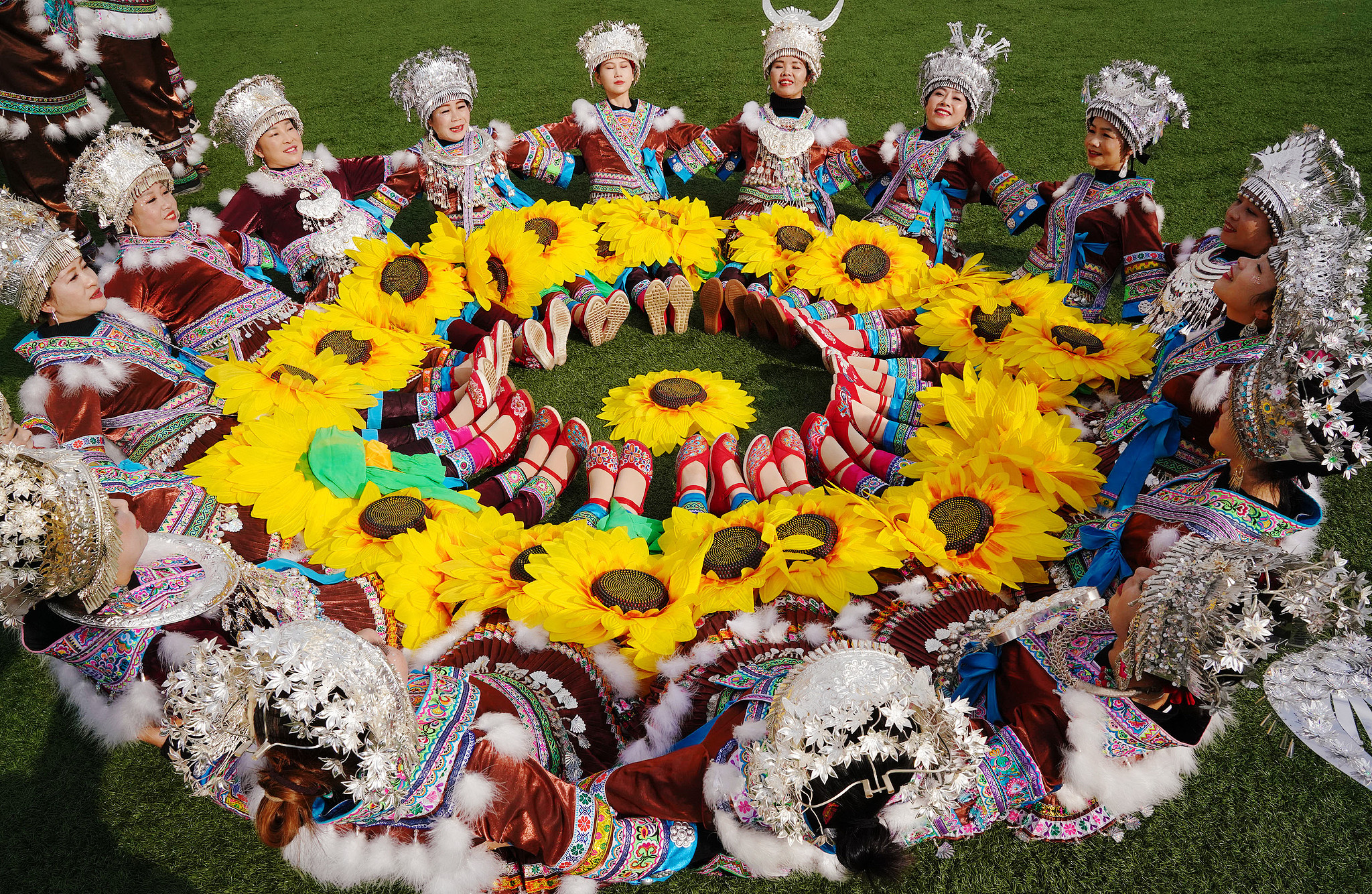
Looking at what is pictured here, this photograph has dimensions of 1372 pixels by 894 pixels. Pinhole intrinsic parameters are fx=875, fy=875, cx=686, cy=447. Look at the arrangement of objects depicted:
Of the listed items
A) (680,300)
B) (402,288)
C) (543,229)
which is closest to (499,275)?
(543,229)

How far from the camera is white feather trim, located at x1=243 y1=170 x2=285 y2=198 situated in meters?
4.45

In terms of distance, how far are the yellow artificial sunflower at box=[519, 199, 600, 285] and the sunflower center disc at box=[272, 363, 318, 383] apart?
4.10ft

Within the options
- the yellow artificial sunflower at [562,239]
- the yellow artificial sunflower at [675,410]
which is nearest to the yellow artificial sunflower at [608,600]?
the yellow artificial sunflower at [675,410]

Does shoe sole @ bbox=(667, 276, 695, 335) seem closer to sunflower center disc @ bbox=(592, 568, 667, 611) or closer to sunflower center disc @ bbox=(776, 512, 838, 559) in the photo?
sunflower center disc @ bbox=(776, 512, 838, 559)

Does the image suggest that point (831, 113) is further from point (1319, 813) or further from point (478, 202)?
point (1319, 813)

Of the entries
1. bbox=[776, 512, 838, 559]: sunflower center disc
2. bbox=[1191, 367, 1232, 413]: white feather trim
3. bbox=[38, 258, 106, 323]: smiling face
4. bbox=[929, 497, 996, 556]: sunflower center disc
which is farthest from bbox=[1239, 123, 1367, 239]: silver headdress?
bbox=[38, 258, 106, 323]: smiling face

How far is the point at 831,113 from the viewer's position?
683 cm

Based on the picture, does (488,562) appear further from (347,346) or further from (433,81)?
(433,81)

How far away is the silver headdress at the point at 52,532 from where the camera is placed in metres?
1.80

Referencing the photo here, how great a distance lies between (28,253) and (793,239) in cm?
328

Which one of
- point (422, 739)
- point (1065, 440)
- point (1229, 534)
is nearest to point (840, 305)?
point (1065, 440)

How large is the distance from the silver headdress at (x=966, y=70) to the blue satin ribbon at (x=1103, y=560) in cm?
272

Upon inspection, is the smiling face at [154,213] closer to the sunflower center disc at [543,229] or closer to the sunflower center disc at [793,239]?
the sunflower center disc at [543,229]

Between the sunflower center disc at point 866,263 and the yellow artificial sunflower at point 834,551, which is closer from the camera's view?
the yellow artificial sunflower at point 834,551
